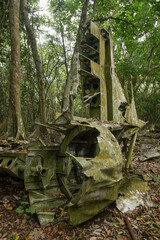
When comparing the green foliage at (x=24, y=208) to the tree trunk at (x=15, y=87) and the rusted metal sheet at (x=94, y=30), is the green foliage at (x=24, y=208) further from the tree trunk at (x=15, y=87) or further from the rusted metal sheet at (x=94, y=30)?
the rusted metal sheet at (x=94, y=30)

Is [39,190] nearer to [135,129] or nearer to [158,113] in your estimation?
[135,129]

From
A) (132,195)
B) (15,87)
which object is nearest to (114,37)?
(15,87)

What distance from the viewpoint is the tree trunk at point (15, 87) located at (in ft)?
30.4

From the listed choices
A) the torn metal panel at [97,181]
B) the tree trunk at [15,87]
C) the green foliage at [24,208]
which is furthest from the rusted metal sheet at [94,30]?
the green foliage at [24,208]

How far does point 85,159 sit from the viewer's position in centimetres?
376

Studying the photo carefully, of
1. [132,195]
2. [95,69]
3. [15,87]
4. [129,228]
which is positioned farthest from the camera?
[15,87]

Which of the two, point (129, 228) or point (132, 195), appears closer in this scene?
point (129, 228)

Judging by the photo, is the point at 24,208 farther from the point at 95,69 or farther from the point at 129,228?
the point at 95,69

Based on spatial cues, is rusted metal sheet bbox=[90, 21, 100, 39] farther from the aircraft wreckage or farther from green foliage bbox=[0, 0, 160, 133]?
green foliage bbox=[0, 0, 160, 133]

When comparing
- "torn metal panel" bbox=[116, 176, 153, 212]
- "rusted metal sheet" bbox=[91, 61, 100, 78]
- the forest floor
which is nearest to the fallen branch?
the forest floor

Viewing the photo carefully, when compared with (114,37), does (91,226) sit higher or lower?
lower

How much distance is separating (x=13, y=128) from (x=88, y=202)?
6756mm

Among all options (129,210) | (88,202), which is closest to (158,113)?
(129,210)

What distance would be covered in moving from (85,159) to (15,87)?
7.47 meters
